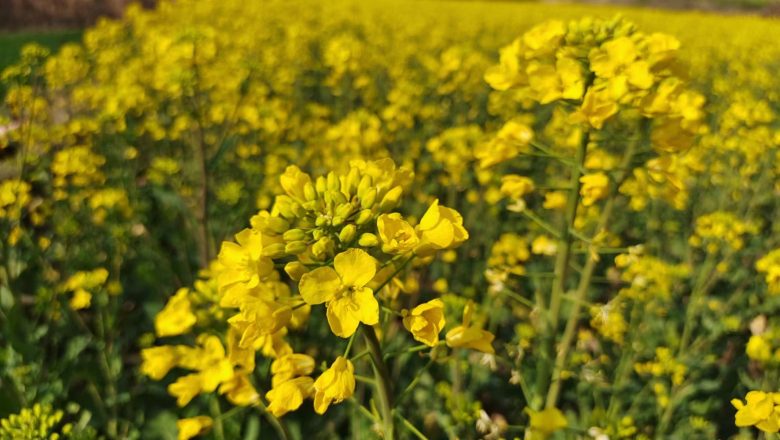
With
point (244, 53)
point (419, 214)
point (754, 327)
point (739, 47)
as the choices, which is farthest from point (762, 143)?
point (739, 47)

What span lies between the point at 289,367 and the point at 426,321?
1.43 feet

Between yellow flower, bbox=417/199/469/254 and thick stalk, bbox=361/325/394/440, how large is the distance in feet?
0.90

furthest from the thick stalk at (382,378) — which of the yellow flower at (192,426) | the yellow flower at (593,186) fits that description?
the yellow flower at (593,186)

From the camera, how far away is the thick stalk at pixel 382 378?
1470 millimetres

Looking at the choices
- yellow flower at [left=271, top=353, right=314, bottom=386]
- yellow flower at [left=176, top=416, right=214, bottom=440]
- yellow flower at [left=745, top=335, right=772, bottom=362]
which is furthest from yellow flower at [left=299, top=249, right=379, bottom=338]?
yellow flower at [left=745, top=335, right=772, bottom=362]

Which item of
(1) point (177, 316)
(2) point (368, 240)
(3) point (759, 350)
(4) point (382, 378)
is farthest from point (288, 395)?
(3) point (759, 350)

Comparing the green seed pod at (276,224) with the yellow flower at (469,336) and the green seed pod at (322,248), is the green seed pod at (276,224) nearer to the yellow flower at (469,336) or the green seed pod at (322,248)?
the green seed pod at (322,248)

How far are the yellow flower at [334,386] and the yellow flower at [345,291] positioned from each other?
125 millimetres

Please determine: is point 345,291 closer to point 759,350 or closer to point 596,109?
point 596,109

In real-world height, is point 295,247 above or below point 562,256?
above

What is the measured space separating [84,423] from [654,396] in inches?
121

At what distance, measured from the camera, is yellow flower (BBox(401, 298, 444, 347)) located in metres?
1.39

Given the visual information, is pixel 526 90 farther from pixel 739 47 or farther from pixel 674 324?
pixel 739 47

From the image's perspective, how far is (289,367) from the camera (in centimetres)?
155
